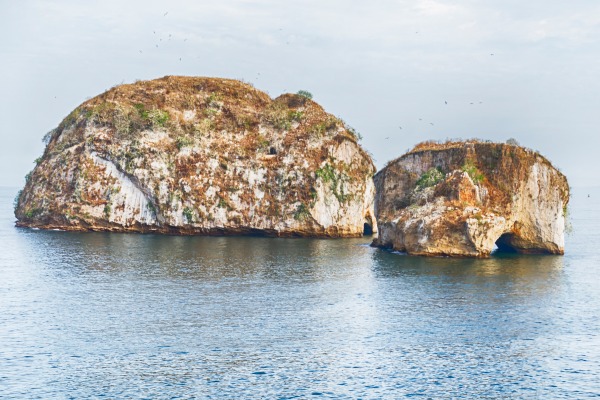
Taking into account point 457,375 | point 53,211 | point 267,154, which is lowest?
point 457,375

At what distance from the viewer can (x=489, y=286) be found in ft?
183

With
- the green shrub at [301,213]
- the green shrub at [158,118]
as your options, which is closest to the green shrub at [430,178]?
the green shrub at [301,213]

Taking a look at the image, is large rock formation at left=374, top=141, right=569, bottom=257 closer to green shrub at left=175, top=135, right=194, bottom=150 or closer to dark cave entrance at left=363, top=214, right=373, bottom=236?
dark cave entrance at left=363, top=214, right=373, bottom=236

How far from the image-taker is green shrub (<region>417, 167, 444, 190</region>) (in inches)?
3110

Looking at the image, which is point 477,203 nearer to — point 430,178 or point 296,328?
point 430,178

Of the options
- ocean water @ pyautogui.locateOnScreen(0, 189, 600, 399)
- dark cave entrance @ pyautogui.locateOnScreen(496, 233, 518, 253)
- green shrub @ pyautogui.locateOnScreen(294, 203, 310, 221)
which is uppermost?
green shrub @ pyautogui.locateOnScreen(294, 203, 310, 221)

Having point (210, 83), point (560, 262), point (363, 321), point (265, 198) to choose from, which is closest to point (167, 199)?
point (265, 198)

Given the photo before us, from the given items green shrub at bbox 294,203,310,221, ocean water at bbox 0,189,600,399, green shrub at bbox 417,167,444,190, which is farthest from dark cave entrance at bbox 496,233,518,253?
green shrub at bbox 294,203,310,221

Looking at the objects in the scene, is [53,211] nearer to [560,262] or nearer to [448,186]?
[448,186]

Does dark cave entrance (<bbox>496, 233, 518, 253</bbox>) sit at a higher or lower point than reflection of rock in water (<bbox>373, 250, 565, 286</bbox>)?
higher

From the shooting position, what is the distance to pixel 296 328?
4162cm

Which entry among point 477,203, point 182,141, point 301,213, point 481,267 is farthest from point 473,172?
point 182,141

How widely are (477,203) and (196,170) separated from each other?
48553mm

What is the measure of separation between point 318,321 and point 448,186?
36483 millimetres
